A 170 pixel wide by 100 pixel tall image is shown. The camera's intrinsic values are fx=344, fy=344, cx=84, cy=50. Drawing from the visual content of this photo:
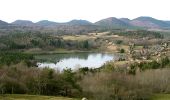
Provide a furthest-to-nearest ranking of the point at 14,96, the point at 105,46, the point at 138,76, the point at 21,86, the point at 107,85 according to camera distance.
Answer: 1. the point at 105,46
2. the point at 138,76
3. the point at 107,85
4. the point at 21,86
5. the point at 14,96

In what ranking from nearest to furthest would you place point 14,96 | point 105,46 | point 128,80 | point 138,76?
point 14,96, point 128,80, point 138,76, point 105,46

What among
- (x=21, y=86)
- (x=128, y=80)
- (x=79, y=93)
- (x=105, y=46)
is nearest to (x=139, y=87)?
(x=128, y=80)

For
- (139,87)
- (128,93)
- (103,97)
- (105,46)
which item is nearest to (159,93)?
(139,87)

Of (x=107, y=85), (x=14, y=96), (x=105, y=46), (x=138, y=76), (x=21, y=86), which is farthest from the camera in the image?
(x=105, y=46)

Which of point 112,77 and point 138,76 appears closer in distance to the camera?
point 112,77

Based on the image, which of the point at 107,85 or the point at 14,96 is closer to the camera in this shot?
the point at 14,96

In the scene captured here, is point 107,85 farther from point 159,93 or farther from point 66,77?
point 159,93

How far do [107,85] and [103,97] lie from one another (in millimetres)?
3198

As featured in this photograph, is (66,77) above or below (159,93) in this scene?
above

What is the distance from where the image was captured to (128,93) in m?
48.7

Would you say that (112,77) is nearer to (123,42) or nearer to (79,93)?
(79,93)

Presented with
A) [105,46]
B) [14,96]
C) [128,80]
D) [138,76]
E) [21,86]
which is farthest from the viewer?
[105,46]

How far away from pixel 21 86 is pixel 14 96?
523 centimetres

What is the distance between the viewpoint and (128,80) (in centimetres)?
5322
